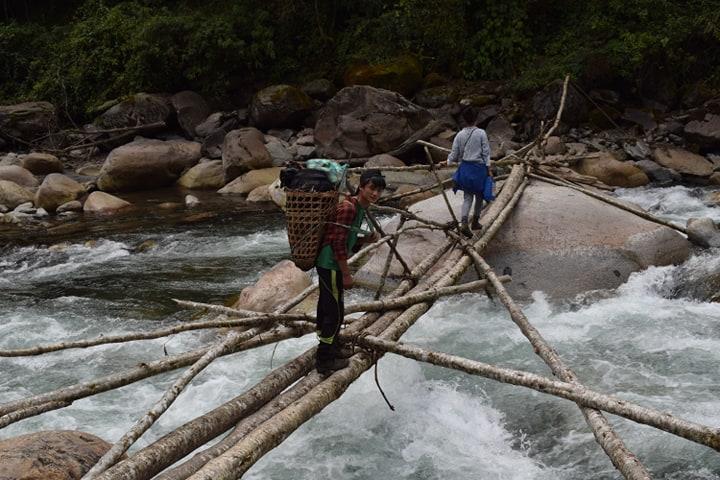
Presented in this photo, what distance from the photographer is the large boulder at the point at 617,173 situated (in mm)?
13633

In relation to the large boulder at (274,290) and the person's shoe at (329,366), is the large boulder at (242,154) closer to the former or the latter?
the large boulder at (274,290)

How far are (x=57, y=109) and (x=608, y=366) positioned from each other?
2025 cm

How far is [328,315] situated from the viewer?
4543mm

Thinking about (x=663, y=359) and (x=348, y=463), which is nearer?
(x=348, y=463)

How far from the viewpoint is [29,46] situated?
24.4 m

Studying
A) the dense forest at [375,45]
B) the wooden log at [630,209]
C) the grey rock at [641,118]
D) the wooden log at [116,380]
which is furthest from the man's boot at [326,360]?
the dense forest at [375,45]

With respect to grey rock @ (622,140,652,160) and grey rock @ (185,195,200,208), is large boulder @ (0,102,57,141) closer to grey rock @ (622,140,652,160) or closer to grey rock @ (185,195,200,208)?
grey rock @ (185,195,200,208)

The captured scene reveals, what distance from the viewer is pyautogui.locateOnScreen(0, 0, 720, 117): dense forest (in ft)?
54.1

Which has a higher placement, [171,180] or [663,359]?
[663,359]

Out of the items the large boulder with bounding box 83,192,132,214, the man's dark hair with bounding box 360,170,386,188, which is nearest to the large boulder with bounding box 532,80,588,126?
the large boulder with bounding box 83,192,132,214

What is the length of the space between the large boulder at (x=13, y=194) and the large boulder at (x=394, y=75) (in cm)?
863

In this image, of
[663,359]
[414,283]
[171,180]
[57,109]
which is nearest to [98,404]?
[414,283]

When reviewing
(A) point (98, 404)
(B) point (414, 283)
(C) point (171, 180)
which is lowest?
(C) point (171, 180)

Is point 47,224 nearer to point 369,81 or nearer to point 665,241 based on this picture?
point 369,81
